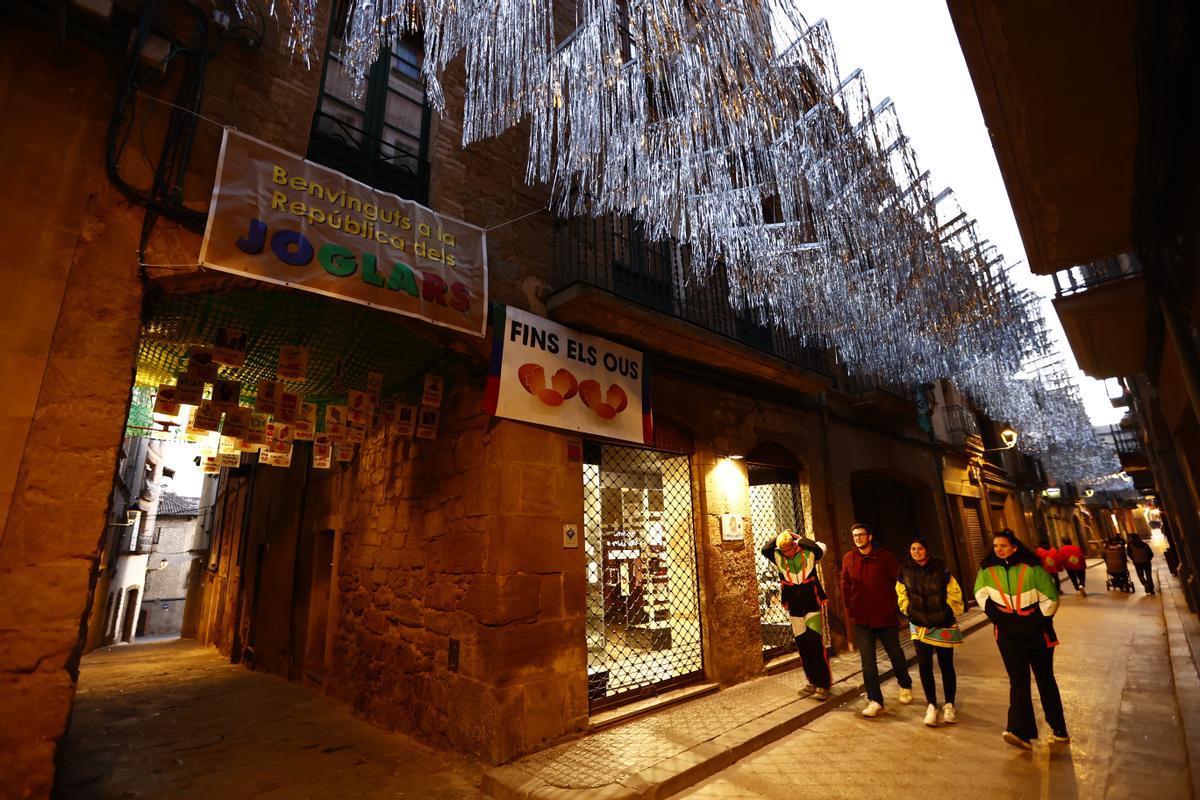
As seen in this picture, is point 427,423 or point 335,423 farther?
point 335,423

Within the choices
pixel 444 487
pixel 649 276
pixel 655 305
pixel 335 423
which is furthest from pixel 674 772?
pixel 649 276

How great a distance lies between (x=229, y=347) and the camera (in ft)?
15.1

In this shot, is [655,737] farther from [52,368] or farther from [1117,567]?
[1117,567]

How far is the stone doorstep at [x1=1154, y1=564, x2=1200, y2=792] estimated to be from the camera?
12.3 feet

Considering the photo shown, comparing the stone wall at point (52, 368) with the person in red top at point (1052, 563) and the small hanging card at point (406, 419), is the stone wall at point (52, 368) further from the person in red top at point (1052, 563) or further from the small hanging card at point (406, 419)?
the person in red top at point (1052, 563)

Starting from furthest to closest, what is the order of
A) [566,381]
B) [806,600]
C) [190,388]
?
1. [806,600]
2. [566,381]
3. [190,388]

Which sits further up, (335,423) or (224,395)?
(224,395)

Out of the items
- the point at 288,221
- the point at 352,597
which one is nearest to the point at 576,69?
the point at 288,221

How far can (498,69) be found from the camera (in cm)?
539

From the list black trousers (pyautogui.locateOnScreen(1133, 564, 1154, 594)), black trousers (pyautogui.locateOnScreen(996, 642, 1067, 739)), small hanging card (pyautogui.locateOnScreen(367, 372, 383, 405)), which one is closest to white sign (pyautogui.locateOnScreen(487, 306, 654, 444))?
small hanging card (pyautogui.locateOnScreen(367, 372, 383, 405))

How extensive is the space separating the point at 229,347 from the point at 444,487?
2290 millimetres

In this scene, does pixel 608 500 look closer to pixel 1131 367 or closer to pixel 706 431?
pixel 706 431

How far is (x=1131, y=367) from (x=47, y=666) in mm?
10517

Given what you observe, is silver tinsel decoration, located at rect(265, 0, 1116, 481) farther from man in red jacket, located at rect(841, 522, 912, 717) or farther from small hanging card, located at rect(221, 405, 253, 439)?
man in red jacket, located at rect(841, 522, 912, 717)
